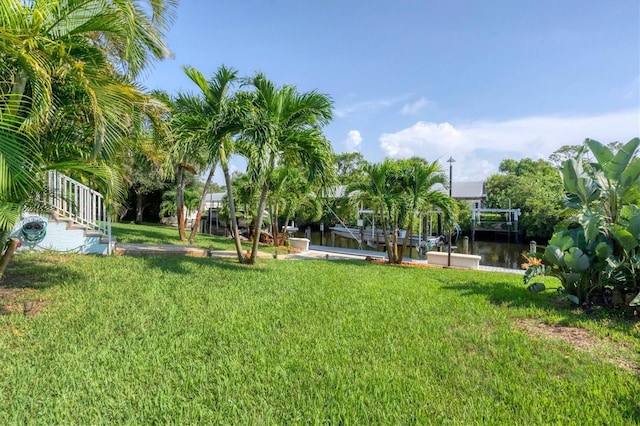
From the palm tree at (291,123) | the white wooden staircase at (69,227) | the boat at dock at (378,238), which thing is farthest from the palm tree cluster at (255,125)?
the boat at dock at (378,238)

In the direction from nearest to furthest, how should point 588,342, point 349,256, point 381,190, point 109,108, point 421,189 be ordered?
point 588,342
point 109,108
point 421,189
point 381,190
point 349,256

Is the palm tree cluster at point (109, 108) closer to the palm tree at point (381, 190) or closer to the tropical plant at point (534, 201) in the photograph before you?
the palm tree at point (381, 190)

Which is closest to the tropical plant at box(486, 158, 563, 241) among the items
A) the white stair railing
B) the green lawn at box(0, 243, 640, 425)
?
the green lawn at box(0, 243, 640, 425)

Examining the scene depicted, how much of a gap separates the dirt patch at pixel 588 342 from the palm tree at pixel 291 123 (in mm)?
5120

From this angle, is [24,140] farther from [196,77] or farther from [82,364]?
[196,77]

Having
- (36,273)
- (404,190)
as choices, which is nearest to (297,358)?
(36,273)

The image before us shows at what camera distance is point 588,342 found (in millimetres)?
4066

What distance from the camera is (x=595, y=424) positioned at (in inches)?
98.9

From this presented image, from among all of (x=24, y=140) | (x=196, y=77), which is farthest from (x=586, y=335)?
(x=196, y=77)

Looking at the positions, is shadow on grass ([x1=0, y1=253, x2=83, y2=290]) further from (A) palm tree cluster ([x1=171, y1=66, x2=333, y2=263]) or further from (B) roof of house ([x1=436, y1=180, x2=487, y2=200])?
(B) roof of house ([x1=436, y1=180, x2=487, y2=200])

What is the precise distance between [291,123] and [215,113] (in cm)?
203

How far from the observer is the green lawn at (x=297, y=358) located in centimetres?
262

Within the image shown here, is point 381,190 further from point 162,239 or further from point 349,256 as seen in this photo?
point 162,239

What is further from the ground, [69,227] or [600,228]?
[600,228]
